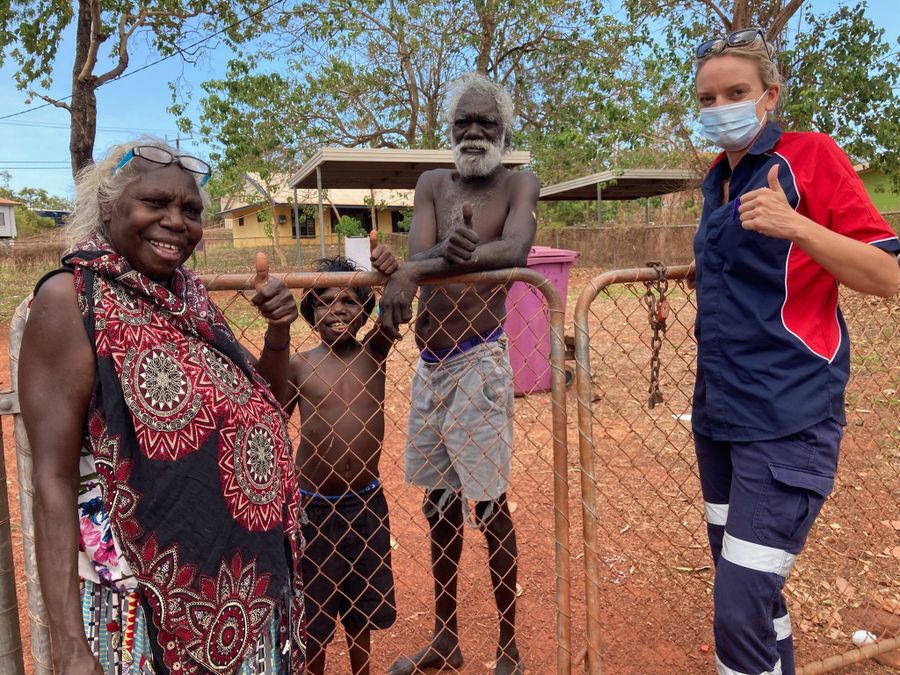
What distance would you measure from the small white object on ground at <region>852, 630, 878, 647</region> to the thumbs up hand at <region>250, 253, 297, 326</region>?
266cm

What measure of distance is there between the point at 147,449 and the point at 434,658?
70.2 inches

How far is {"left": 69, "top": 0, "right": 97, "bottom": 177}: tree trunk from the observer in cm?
1113

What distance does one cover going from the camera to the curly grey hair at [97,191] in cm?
151

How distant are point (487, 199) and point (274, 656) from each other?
173cm

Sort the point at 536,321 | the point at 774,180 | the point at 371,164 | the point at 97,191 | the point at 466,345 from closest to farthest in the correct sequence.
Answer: the point at 97,191, the point at 774,180, the point at 466,345, the point at 536,321, the point at 371,164

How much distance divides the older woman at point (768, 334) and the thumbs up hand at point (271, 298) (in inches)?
45.6

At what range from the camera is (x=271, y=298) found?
168cm

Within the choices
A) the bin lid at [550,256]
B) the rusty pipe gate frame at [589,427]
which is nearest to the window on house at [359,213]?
the bin lid at [550,256]

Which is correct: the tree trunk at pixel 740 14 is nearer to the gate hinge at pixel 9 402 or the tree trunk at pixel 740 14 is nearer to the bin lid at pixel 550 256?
the bin lid at pixel 550 256

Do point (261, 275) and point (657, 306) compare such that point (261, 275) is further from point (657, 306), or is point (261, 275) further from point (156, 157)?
point (657, 306)

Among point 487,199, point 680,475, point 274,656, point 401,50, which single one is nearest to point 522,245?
point 487,199

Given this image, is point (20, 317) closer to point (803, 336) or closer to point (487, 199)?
point (487, 199)

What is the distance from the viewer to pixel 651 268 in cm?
221

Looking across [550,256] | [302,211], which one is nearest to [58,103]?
[550,256]
